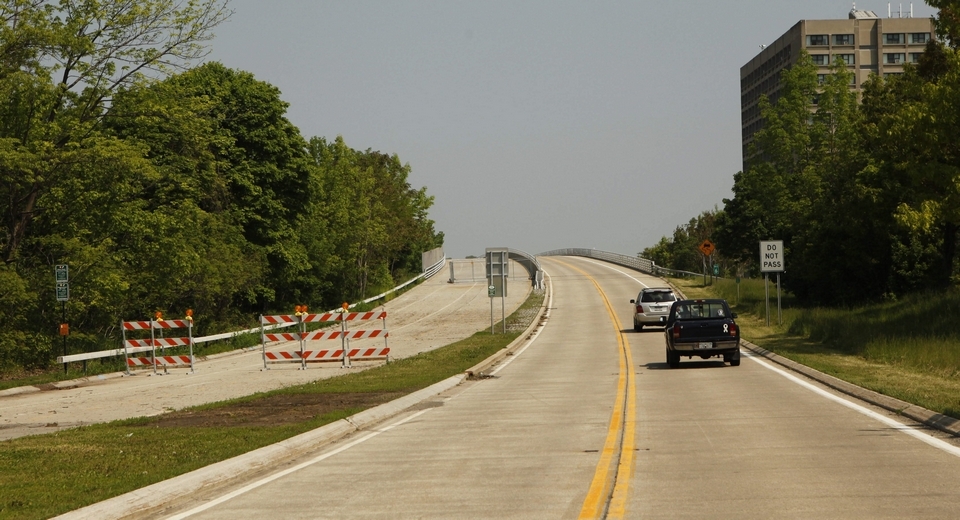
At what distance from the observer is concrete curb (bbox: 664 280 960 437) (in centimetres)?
1340

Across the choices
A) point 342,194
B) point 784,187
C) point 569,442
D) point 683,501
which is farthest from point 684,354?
point 784,187

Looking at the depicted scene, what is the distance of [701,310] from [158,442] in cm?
1762

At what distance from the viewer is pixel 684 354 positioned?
87.6 feet

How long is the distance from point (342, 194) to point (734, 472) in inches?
2704

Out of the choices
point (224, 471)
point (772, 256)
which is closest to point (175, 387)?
point (224, 471)

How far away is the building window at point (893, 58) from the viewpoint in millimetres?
152000

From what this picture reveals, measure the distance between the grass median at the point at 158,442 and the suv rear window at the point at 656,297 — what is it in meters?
20.0

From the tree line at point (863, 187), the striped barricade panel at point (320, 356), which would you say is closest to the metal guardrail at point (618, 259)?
the tree line at point (863, 187)

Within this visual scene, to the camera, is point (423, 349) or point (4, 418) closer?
point (4, 418)

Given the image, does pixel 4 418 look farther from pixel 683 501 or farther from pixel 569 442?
pixel 683 501

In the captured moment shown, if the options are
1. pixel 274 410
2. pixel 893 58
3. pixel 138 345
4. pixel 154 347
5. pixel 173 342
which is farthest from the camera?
pixel 893 58

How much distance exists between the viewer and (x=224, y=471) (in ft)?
37.7

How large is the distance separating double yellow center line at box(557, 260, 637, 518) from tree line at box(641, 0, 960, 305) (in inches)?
677

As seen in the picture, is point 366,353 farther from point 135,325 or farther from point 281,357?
point 135,325
